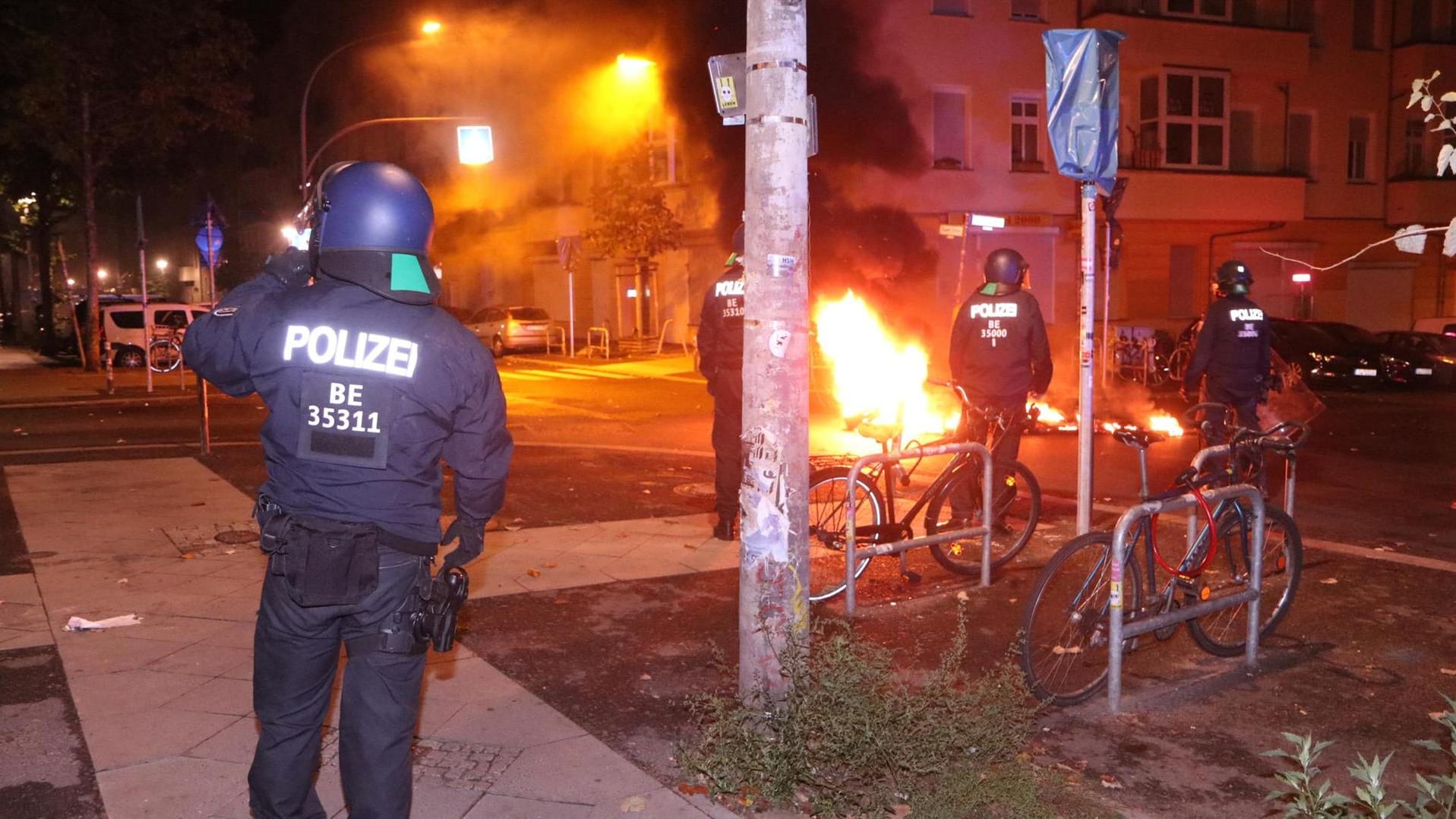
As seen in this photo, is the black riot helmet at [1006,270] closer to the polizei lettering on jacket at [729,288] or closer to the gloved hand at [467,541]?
the polizei lettering on jacket at [729,288]

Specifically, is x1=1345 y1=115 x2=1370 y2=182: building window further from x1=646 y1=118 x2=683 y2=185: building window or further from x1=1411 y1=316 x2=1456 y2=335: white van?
x1=646 y1=118 x2=683 y2=185: building window

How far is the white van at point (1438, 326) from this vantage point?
872 inches

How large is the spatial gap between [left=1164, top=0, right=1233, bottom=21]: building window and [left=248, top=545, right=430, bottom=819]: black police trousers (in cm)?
2626

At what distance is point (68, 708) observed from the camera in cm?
450

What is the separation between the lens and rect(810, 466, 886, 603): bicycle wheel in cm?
625

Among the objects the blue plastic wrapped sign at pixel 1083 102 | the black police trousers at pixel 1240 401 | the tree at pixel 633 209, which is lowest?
the black police trousers at pixel 1240 401

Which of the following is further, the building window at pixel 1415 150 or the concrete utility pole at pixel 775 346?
the building window at pixel 1415 150

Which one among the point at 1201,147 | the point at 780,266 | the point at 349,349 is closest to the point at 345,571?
the point at 349,349

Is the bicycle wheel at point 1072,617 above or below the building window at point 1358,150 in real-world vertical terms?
below

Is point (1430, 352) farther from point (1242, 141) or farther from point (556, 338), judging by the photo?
point (556, 338)

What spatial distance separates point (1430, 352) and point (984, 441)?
17.0m

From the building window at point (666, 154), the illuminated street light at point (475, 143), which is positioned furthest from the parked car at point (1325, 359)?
the illuminated street light at point (475, 143)

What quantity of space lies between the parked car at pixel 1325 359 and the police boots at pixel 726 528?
15.6 metres

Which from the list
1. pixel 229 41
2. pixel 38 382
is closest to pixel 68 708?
pixel 38 382
